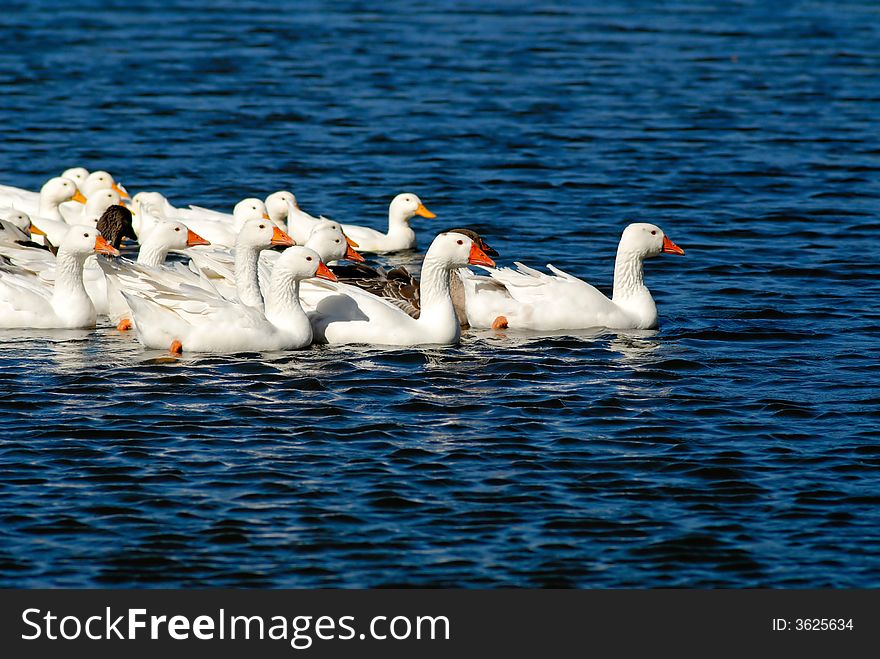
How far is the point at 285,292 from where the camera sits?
15305 millimetres

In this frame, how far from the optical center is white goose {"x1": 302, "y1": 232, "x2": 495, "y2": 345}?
15.5 meters

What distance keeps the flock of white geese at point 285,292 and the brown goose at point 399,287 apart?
0.01 meters

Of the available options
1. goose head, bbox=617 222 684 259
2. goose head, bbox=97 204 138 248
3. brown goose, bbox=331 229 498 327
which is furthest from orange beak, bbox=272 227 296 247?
goose head, bbox=617 222 684 259

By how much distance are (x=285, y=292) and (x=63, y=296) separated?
2414mm

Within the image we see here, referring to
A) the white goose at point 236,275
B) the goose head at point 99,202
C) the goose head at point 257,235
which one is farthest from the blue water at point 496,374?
the goose head at point 99,202

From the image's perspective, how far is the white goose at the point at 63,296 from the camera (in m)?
15.9

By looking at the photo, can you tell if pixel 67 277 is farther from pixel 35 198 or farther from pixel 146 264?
pixel 35 198

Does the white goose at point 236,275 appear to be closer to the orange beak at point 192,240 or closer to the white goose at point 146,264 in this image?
the white goose at point 146,264

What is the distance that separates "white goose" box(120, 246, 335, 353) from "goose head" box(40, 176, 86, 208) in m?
6.15

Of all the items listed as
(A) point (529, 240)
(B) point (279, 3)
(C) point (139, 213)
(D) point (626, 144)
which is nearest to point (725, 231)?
(A) point (529, 240)

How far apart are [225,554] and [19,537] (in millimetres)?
1425

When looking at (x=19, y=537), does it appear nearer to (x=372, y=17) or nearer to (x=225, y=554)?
(x=225, y=554)

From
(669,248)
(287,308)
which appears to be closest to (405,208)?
(669,248)

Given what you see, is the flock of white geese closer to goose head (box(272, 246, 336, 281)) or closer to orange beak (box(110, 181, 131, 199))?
goose head (box(272, 246, 336, 281))
